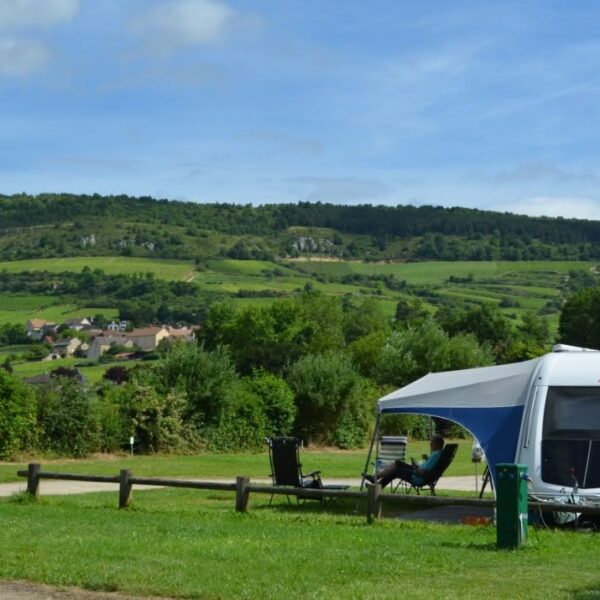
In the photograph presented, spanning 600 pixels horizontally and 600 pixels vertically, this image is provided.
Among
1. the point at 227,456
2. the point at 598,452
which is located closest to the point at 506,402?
the point at 598,452

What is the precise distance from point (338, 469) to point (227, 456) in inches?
208

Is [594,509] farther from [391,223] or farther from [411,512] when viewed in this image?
[391,223]

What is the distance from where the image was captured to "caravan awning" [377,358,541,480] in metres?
15.8

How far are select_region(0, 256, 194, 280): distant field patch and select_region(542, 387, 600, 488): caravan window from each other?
12108cm

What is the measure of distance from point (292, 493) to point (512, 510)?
4.37m

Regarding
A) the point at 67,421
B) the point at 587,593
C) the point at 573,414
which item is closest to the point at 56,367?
the point at 67,421

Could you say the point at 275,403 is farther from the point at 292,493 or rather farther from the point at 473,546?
the point at 473,546

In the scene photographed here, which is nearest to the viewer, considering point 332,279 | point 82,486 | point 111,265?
point 82,486

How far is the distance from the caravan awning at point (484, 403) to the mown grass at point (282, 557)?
182cm

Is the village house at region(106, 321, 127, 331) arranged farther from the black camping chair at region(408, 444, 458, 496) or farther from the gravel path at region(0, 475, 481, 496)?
the black camping chair at region(408, 444, 458, 496)

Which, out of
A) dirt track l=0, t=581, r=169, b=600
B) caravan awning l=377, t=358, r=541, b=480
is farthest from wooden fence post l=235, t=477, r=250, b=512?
dirt track l=0, t=581, r=169, b=600

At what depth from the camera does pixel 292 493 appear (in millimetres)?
15750

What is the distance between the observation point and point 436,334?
183 feet

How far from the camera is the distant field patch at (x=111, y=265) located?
5354 inches
